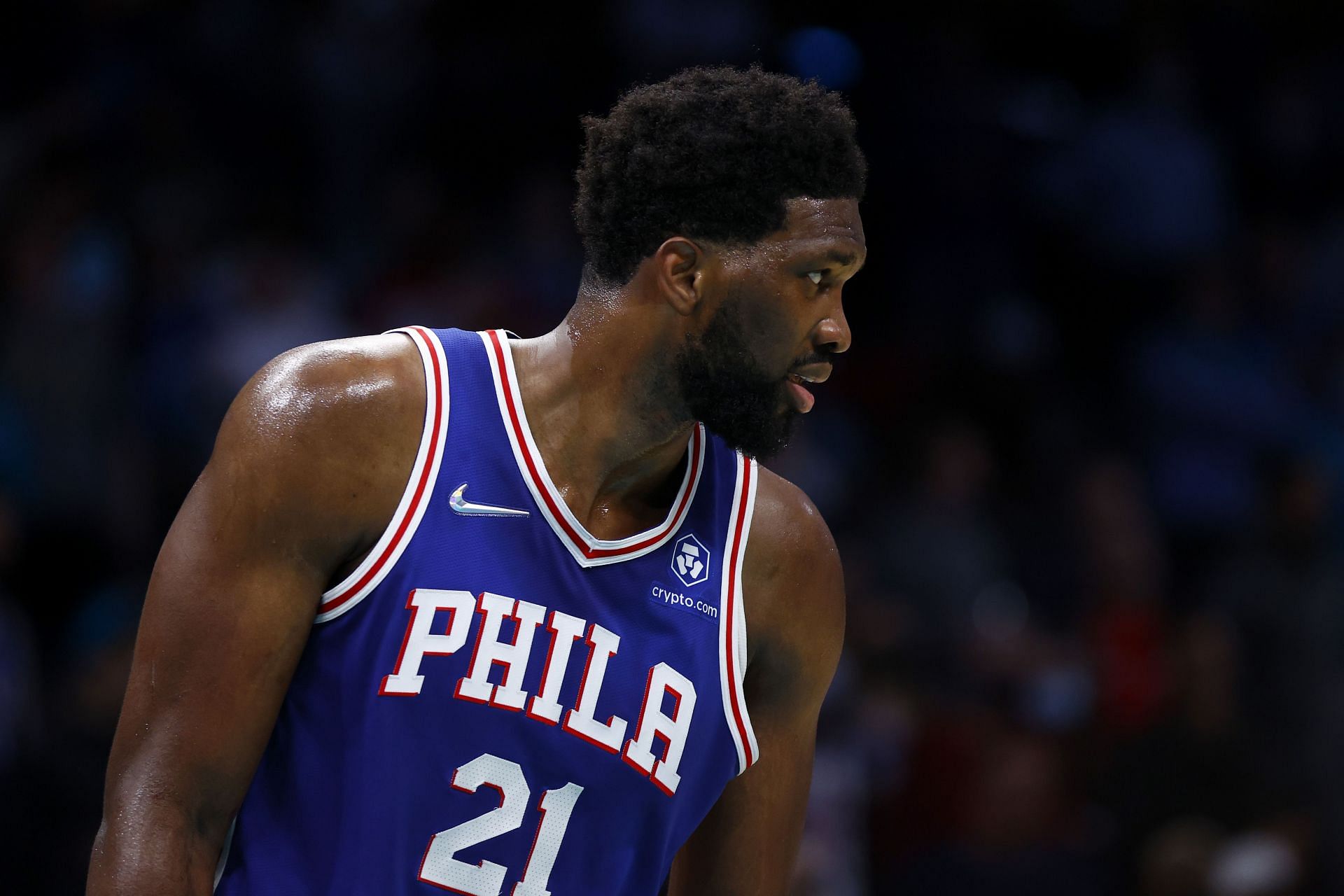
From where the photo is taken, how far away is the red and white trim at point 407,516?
258 cm

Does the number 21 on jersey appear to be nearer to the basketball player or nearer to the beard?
the basketball player

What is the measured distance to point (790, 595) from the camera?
9.52 ft

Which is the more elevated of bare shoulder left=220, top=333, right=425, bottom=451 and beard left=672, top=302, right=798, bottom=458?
beard left=672, top=302, right=798, bottom=458

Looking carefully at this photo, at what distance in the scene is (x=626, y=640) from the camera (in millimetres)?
2738

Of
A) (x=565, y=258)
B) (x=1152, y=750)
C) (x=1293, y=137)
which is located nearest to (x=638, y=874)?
(x=1152, y=750)

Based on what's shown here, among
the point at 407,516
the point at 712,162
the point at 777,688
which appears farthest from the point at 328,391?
the point at 777,688

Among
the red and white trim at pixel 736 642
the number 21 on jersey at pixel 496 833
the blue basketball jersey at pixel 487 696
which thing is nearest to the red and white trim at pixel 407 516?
the blue basketball jersey at pixel 487 696

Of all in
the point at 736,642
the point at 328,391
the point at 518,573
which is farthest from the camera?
the point at 736,642

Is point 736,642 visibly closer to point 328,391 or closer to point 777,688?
point 777,688

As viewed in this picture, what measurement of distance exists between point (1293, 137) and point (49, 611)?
6423 millimetres

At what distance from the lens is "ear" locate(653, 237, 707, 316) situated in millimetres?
2688

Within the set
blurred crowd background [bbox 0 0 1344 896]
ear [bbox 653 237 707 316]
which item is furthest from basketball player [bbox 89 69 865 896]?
blurred crowd background [bbox 0 0 1344 896]

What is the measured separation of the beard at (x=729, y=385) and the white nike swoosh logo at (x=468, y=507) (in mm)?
347

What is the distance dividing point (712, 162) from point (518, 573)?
0.71 m
